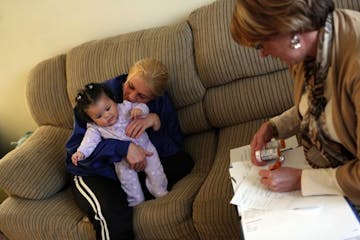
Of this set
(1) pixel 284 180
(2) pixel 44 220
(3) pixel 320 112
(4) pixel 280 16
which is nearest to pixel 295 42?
(4) pixel 280 16

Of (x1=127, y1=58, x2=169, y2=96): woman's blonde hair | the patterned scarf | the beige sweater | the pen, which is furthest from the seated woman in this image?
the beige sweater

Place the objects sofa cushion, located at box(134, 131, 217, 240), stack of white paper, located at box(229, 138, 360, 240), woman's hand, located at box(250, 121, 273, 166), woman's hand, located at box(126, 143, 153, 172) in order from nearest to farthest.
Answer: stack of white paper, located at box(229, 138, 360, 240), woman's hand, located at box(250, 121, 273, 166), sofa cushion, located at box(134, 131, 217, 240), woman's hand, located at box(126, 143, 153, 172)

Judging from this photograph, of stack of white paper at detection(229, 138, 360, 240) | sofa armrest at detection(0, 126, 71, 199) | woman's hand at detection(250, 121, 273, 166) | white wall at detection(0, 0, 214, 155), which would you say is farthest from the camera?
white wall at detection(0, 0, 214, 155)

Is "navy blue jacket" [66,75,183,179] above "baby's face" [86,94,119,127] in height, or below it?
below

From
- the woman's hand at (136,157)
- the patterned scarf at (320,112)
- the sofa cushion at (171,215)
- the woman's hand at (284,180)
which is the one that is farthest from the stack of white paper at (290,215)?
the woman's hand at (136,157)

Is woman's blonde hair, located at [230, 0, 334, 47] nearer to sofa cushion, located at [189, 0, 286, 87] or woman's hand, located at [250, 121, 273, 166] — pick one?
woman's hand, located at [250, 121, 273, 166]

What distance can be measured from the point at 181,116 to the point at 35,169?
2.53ft

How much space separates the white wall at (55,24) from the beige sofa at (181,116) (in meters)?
0.16

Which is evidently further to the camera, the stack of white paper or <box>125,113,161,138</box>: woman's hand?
<box>125,113,161,138</box>: woman's hand

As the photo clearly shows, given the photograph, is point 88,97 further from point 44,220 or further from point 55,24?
point 55,24

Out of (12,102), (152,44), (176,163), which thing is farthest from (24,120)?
(176,163)

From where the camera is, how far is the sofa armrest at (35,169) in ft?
6.66

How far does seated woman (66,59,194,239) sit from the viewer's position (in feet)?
5.97

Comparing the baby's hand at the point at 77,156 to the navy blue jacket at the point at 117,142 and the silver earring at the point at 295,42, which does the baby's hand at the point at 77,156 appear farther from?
the silver earring at the point at 295,42
